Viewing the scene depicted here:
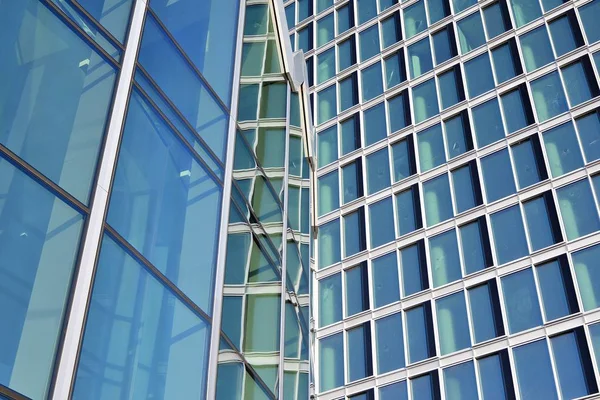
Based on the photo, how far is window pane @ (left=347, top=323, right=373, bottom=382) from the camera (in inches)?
1293

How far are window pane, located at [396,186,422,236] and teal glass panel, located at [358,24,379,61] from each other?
8854 millimetres

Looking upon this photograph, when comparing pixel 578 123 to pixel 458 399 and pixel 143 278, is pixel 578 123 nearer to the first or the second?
pixel 458 399

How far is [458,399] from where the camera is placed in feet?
98.8

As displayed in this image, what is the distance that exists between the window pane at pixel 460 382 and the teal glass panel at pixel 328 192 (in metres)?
10.4

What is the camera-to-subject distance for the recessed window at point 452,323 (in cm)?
3120

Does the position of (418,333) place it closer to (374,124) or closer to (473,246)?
(473,246)

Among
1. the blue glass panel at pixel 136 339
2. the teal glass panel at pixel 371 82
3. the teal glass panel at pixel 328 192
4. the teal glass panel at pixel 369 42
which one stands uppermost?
the teal glass panel at pixel 369 42

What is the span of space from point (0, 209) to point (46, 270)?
2.39 ft

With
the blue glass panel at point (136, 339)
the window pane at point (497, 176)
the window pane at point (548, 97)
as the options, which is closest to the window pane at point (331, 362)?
the window pane at point (497, 176)

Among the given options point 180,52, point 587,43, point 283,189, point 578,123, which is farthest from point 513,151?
point 180,52

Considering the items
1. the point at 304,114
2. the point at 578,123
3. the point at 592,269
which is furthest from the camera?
the point at 578,123

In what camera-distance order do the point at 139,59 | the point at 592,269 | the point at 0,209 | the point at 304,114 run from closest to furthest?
the point at 0,209 < the point at 139,59 < the point at 304,114 < the point at 592,269

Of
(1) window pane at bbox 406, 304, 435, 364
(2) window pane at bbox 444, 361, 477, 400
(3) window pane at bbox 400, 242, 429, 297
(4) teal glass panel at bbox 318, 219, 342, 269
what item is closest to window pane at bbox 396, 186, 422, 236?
(3) window pane at bbox 400, 242, 429, 297

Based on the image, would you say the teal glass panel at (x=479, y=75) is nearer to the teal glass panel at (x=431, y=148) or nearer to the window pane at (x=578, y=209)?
the teal glass panel at (x=431, y=148)
